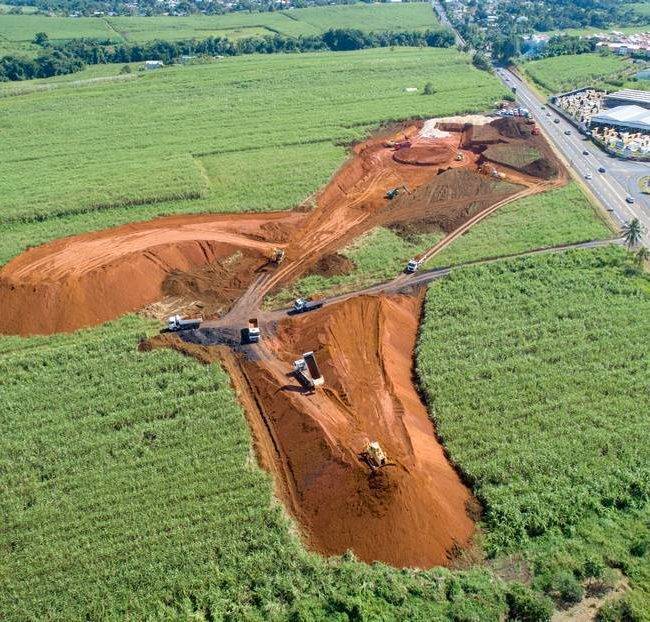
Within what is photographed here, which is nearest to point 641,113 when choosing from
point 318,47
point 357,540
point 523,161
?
point 523,161

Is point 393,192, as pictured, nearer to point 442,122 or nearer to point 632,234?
point 632,234

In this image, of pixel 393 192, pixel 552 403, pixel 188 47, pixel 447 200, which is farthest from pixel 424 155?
pixel 188 47

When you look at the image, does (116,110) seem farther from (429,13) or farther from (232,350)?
(429,13)

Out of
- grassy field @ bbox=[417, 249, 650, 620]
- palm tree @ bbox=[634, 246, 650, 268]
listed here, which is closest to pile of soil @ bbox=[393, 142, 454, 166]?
grassy field @ bbox=[417, 249, 650, 620]

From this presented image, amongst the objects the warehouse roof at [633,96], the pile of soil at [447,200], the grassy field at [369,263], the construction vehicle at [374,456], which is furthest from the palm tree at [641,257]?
the warehouse roof at [633,96]

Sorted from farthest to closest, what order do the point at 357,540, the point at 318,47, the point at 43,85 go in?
the point at 318,47
the point at 43,85
the point at 357,540

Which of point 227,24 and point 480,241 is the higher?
point 227,24
